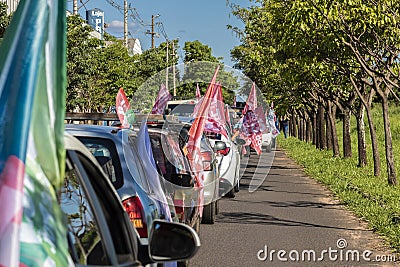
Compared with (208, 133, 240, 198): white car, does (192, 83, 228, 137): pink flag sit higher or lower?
higher

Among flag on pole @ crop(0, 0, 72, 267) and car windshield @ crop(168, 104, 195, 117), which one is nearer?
flag on pole @ crop(0, 0, 72, 267)

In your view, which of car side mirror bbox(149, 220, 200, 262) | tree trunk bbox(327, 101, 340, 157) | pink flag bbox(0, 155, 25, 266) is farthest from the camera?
tree trunk bbox(327, 101, 340, 157)

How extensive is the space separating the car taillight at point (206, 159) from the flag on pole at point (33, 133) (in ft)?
30.3

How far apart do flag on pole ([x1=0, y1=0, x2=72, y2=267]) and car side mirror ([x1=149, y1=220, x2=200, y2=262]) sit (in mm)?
1317

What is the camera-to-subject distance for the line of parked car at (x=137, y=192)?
315 cm

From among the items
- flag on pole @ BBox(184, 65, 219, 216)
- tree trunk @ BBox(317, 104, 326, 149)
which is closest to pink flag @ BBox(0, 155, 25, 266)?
flag on pole @ BBox(184, 65, 219, 216)

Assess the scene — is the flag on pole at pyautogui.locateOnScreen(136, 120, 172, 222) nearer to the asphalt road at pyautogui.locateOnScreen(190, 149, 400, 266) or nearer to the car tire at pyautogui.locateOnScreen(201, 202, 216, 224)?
the asphalt road at pyautogui.locateOnScreen(190, 149, 400, 266)

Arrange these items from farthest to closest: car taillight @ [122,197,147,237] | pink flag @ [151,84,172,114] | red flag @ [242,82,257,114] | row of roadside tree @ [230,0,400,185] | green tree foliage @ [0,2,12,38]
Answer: green tree foliage @ [0,2,12,38] → red flag @ [242,82,257,114] → pink flag @ [151,84,172,114] → row of roadside tree @ [230,0,400,185] → car taillight @ [122,197,147,237]

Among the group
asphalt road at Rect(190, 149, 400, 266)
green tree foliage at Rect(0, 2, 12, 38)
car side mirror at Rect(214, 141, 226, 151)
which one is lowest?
asphalt road at Rect(190, 149, 400, 266)

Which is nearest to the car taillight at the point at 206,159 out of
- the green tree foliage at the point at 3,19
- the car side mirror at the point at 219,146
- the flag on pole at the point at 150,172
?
the car side mirror at the point at 219,146

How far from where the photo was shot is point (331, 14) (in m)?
13.5

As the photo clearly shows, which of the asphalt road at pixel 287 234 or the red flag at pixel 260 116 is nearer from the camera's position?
the asphalt road at pixel 287 234

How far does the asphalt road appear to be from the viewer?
9039 millimetres

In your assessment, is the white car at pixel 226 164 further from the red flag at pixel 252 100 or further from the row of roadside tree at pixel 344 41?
the red flag at pixel 252 100
